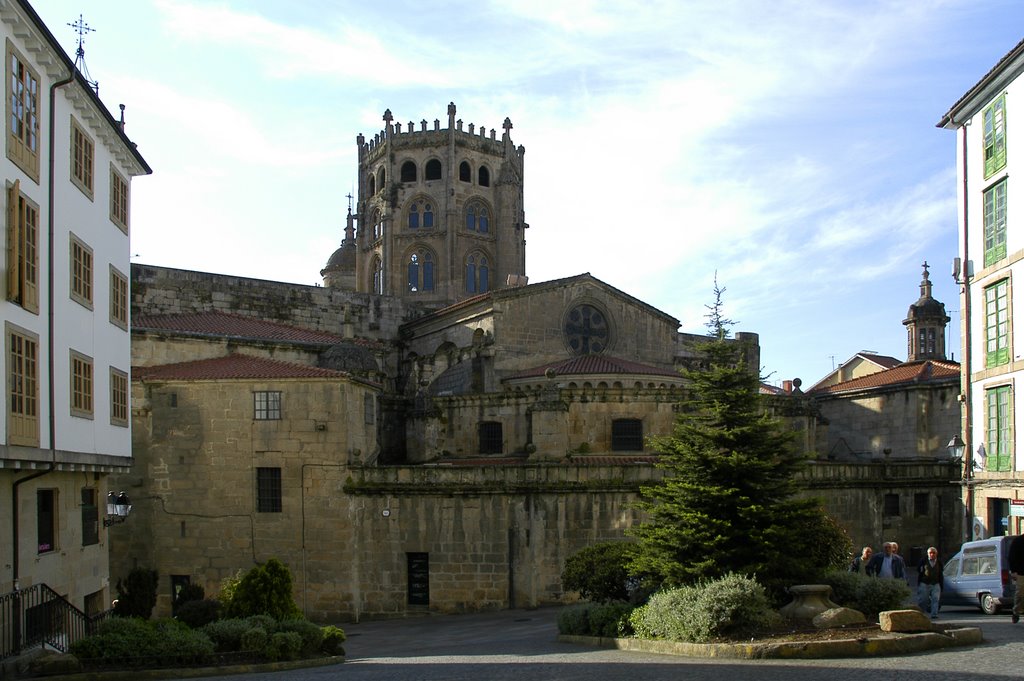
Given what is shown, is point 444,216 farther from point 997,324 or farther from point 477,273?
point 997,324

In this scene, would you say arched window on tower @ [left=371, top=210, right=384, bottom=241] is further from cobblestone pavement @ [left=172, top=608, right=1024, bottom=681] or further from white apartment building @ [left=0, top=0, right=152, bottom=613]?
cobblestone pavement @ [left=172, top=608, right=1024, bottom=681]

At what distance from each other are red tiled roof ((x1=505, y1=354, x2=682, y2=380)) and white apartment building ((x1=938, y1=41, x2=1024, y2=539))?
1224cm

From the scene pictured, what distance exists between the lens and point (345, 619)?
32.0 m

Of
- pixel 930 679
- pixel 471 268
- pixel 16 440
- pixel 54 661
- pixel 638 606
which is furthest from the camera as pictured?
pixel 471 268

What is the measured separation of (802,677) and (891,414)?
116 ft

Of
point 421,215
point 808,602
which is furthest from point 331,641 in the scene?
point 421,215

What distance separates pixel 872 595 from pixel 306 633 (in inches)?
409

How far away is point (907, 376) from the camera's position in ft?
154

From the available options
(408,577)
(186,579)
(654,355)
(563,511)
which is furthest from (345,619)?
(654,355)

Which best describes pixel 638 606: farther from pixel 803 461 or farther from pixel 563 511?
pixel 563 511

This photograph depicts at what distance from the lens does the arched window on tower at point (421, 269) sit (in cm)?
6353

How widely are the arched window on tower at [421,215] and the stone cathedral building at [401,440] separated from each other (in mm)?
11898

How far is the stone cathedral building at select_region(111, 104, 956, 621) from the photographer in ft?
105

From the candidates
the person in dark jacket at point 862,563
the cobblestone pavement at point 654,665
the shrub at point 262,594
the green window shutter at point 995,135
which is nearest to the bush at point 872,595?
the cobblestone pavement at point 654,665
